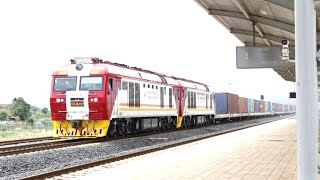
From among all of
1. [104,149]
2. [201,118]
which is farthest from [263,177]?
[201,118]

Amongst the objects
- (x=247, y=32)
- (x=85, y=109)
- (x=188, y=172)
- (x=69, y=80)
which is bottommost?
(x=188, y=172)

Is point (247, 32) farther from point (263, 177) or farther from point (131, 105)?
point (263, 177)

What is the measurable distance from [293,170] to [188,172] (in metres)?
2.16

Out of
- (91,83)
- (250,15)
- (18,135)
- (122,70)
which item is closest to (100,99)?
(91,83)

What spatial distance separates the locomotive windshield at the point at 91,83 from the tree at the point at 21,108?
50912 mm

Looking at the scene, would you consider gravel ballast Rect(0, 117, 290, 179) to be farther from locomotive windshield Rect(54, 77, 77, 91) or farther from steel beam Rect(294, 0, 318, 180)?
steel beam Rect(294, 0, 318, 180)

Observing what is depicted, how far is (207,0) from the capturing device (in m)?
15.4

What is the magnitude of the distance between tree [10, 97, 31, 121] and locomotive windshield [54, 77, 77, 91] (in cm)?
5008

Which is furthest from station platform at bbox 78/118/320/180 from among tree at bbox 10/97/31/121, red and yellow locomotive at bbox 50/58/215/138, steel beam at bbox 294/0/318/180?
tree at bbox 10/97/31/121

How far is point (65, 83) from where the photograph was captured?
1872 centimetres

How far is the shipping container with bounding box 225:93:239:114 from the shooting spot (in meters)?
44.8

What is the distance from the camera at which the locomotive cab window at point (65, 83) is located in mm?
18525

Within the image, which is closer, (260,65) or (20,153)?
(20,153)

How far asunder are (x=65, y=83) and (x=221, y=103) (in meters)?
26.2
